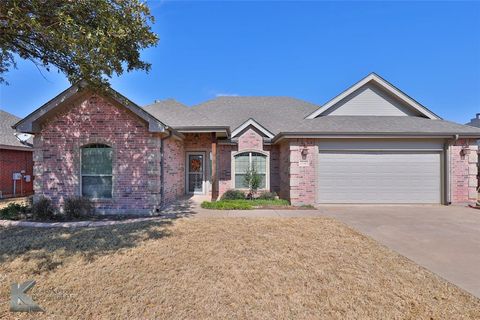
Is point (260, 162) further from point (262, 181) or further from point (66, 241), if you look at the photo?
point (66, 241)

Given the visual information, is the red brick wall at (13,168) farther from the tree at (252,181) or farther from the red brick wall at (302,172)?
the red brick wall at (302,172)

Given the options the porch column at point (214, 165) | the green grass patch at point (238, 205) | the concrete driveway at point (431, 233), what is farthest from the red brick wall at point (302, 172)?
the porch column at point (214, 165)

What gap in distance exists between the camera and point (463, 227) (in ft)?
23.6

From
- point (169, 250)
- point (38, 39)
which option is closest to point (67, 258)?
point (169, 250)

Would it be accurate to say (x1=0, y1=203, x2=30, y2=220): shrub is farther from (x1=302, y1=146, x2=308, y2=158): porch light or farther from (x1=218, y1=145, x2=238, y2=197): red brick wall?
(x1=302, y1=146, x2=308, y2=158): porch light

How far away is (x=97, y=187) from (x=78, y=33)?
5.45 metres

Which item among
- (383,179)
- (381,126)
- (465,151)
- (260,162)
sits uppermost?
(381,126)

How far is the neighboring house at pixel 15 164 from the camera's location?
13.8 m

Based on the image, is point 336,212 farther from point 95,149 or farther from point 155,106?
point 155,106

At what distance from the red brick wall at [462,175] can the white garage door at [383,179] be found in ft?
1.68

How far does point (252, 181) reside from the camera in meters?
12.0

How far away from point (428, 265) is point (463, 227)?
4039mm

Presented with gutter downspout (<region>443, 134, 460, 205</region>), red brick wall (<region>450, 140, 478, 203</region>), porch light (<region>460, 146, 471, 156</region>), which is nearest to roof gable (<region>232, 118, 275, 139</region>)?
gutter downspout (<region>443, 134, 460, 205</region>)

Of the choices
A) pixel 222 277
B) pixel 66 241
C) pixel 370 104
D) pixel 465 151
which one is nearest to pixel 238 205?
pixel 66 241
